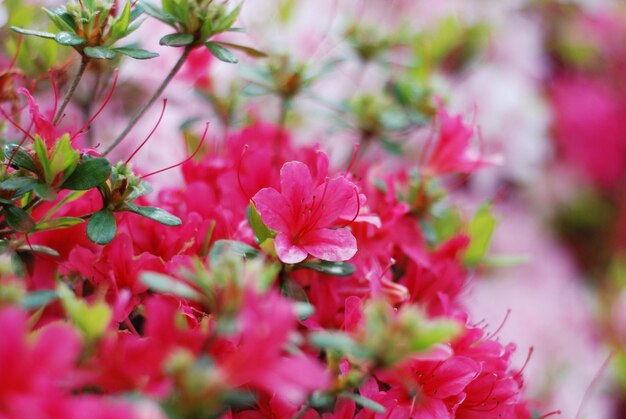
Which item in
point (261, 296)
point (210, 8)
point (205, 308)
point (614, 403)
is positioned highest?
point (210, 8)

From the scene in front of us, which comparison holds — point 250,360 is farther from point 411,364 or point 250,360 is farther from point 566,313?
point 566,313

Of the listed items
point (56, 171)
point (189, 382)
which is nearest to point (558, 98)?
point (56, 171)

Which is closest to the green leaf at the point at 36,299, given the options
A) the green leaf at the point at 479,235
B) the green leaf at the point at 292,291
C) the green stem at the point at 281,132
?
the green leaf at the point at 292,291

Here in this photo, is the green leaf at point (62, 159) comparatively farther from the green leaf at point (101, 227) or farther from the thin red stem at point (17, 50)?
the thin red stem at point (17, 50)

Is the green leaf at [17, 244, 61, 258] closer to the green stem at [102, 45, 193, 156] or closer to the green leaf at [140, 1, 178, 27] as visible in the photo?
the green stem at [102, 45, 193, 156]

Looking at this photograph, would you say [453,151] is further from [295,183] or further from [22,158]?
[22,158]
